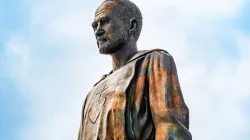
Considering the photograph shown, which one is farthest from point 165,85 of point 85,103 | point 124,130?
point 85,103

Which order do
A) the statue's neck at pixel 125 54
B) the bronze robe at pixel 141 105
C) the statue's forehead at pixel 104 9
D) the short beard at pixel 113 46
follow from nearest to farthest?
the bronze robe at pixel 141 105
the short beard at pixel 113 46
the statue's neck at pixel 125 54
the statue's forehead at pixel 104 9

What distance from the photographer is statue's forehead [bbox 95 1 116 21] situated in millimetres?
10461

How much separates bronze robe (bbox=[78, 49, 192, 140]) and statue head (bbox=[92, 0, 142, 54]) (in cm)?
39

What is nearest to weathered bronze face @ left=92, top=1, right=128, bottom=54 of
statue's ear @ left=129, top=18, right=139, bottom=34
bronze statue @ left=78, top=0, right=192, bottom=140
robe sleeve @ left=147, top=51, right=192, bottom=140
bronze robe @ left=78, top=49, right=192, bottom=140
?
bronze statue @ left=78, top=0, right=192, bottom=140

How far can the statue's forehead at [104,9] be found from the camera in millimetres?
10461

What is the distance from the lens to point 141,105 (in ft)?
31.4

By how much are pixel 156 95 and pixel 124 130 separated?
66cm

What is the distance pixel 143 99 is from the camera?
9617mm

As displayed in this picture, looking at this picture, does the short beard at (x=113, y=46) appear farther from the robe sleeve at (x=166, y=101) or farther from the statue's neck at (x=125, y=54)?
the robe sleeve at (x=166, y=101)

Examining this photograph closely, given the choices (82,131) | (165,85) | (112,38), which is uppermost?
(112,38)

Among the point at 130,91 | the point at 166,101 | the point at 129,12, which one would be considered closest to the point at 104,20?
the point at 129,12

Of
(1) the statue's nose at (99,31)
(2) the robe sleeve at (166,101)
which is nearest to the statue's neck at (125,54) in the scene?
(1) the statue's nose at (99,31)

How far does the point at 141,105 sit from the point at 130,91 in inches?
10.2

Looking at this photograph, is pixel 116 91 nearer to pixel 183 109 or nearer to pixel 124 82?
pixel 124 82
